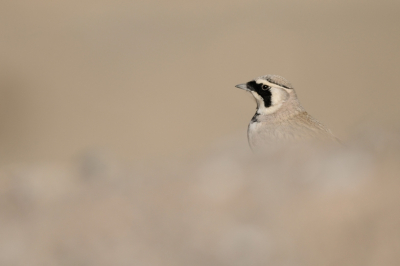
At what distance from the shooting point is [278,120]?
554 centimetres

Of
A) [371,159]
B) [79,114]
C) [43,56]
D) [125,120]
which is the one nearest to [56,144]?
[79,114]

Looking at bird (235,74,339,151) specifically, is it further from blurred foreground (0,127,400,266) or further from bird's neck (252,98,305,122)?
blurred foreground (0,127,400,266)

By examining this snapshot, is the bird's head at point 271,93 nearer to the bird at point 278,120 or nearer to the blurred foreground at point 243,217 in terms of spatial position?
the bird at point 278,120

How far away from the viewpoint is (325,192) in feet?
11.0

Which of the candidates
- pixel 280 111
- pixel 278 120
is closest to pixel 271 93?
pixel 280 111

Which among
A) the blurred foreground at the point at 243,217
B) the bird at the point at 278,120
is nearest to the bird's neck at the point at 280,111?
the bird at the point at 278,120

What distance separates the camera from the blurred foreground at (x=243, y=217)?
3145mm

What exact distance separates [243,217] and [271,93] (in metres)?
2.61

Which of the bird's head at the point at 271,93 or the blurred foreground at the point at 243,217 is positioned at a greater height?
the bird's head at the point at 271,93

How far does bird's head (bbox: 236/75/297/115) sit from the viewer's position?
228 inches

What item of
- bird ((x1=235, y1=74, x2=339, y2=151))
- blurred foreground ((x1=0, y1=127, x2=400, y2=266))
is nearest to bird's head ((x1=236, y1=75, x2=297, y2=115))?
bird ((x1=235, y1=74, x2=339, y2=151))

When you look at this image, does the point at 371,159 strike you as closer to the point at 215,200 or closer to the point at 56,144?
the point at 215,200

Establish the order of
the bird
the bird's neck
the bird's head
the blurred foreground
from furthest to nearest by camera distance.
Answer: the bird's head, the bird's neck, the bird, the blurred foreground

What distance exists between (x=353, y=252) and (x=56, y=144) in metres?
15.6
